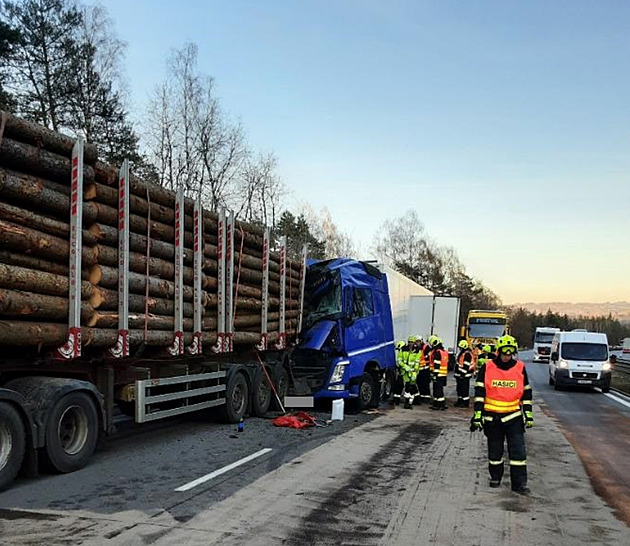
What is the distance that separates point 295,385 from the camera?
44.5 ft

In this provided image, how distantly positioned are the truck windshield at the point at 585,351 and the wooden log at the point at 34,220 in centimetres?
1939

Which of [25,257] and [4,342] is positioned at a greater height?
Result: [25,257]

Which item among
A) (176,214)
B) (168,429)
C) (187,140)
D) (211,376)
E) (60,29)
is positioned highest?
(60,29)

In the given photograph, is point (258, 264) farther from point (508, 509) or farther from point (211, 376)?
point (508, 509)

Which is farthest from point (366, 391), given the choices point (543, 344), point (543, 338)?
point (543, 338)

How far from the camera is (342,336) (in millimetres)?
13578

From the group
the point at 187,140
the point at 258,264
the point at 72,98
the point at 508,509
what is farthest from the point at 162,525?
the point at 187,140

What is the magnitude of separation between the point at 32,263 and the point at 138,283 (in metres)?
1.80

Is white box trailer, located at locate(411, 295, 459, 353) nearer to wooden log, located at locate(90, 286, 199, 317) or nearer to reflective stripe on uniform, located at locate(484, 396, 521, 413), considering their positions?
wooden log, located at locate(90, 286, 199, 317)

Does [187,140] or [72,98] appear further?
[187,140]

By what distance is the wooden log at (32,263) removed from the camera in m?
6.87

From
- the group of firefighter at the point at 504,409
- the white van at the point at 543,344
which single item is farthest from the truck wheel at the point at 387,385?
the white van at the point at 543,344

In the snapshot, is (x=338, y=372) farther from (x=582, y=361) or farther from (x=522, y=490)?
(x=582, y=361)

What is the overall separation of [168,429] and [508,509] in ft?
19.7
